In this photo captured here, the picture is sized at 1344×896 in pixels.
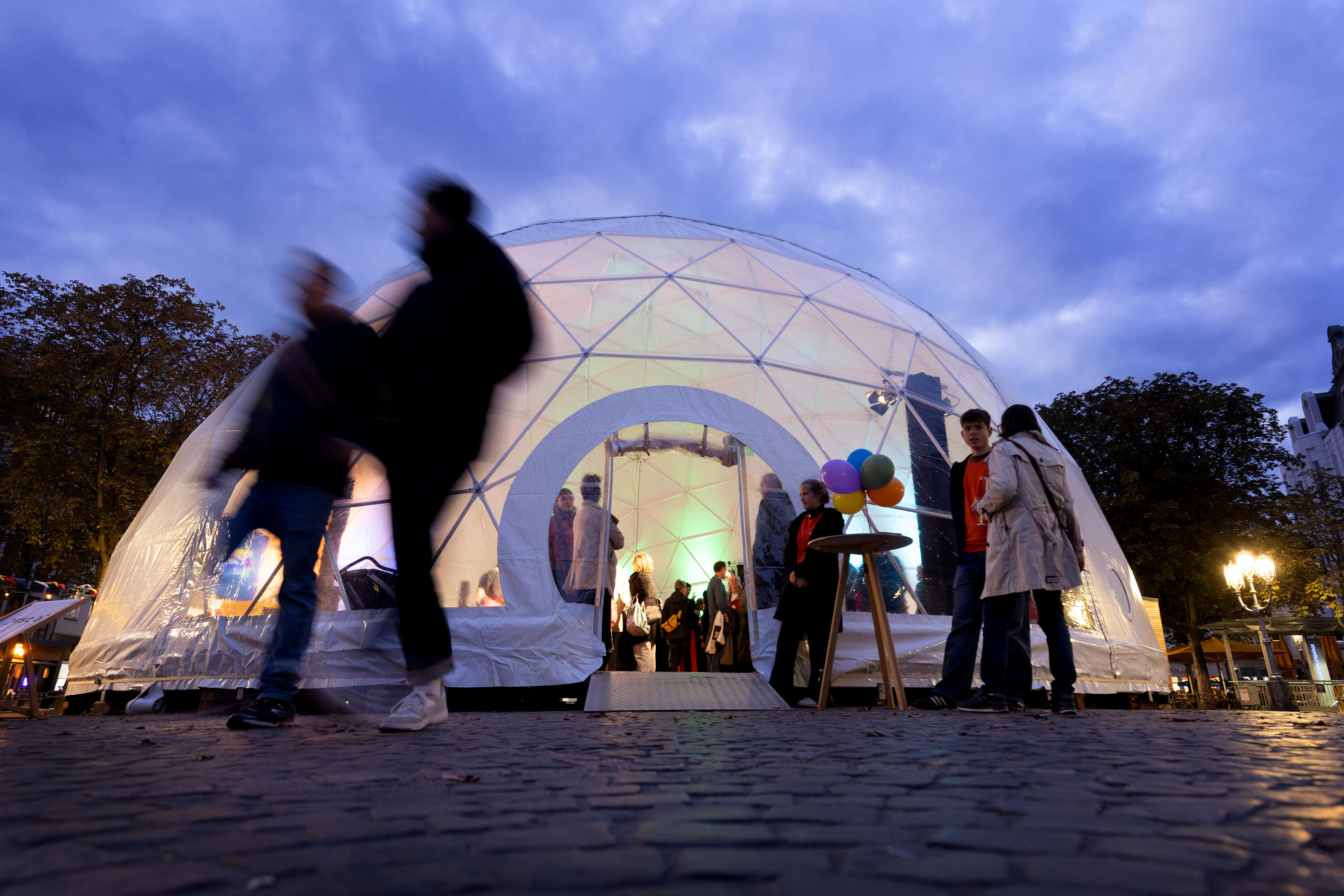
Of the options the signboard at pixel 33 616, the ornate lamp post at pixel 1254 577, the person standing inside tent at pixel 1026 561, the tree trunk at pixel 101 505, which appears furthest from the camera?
the tree trunk at pixel 101 505

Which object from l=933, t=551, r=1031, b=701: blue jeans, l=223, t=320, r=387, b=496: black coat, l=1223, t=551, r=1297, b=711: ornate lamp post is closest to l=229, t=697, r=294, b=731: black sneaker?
l=223, t=320, r=387, b=496: black coat

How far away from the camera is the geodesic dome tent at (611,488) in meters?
7.39

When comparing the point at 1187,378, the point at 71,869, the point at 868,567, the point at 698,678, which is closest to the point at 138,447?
the point at 698,678

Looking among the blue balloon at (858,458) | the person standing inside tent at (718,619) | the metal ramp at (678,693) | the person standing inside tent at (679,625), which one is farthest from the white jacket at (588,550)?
the blue balloon at (858,458)

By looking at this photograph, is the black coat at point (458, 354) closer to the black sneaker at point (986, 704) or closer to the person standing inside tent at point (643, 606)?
the black sneaker at point (986, 704)

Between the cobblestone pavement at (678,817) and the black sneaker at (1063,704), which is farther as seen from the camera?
the black sneaker at (1063,704)

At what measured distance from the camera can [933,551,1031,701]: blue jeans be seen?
5691mm

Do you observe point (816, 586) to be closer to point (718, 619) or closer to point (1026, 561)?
point (1026, 561)

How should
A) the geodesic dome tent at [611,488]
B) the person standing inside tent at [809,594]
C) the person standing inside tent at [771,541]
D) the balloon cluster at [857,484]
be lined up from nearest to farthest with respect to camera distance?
1. the balloon cluster at [857,484]
2. the person standing inside tent at [809,594]
3. the geodesic dome tent at [611,488]
4. the person standing inside tent at [771,541]

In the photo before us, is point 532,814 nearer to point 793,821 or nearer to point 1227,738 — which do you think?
point 793,821

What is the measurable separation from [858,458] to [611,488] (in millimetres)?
3368

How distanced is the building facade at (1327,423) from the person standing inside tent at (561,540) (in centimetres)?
6126

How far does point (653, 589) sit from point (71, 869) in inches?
418

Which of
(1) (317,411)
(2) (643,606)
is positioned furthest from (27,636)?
(2) (643,606)
